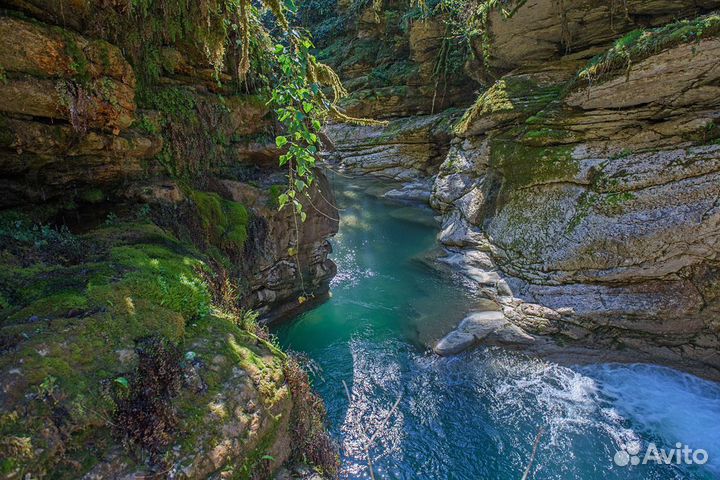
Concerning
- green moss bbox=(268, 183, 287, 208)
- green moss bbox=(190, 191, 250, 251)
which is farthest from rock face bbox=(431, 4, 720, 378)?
green moss bbox=(190, 191, 250, 251)

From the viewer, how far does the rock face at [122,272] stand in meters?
2.26

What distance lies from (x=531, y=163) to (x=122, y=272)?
10005 millimetres

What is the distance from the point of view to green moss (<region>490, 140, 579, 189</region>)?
9.29 m

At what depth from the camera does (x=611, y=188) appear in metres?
8.27

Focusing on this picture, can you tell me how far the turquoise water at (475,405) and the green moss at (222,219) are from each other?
8.17ft

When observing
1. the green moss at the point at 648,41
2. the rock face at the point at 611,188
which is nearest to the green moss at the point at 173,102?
the rock face at the point at 611,188

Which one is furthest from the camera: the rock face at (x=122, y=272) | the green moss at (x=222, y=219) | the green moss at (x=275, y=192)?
the green moss at (x=275, y=192)

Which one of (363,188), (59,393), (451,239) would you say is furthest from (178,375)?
(363,188)

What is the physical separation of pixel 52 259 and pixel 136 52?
3267mm

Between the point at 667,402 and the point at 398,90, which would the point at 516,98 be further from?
the point at 398,90

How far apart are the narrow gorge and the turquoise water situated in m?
0.04

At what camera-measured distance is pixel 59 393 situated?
7.23 feet

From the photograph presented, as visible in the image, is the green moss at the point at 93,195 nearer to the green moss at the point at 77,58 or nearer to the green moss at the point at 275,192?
the green moss at the point at 77,58

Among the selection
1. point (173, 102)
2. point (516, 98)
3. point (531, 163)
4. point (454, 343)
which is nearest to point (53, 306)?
point (173, 102)
